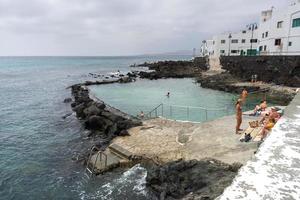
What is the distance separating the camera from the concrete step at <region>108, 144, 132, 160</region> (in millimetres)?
15997

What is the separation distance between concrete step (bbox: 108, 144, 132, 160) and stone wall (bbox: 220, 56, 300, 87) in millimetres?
33573

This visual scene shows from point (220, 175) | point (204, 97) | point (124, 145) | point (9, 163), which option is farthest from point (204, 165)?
point (204, 97)

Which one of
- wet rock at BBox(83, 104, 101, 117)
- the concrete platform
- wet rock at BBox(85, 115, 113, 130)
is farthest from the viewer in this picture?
wet rock at BBox(83, 104, 101, 117)

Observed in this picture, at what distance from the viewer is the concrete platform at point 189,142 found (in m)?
13.0

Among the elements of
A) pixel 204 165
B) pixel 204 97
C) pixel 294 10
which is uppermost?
pixel 294 10

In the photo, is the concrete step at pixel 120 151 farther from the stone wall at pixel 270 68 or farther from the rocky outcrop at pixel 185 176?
the stone wall at pixel 270 68

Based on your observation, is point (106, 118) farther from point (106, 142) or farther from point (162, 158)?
point (162, 158)

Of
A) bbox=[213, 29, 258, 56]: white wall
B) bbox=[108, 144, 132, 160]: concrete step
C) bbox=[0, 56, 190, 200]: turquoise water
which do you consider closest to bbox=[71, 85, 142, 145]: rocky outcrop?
bbox=[0, 56, 190, 200]: turquoise water

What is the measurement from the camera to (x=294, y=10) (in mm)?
43219

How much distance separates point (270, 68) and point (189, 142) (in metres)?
35.3

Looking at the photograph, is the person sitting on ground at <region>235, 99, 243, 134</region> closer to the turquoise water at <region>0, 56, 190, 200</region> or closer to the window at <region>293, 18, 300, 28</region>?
the turquoise water at <region>0, 56, 190, 200</region>

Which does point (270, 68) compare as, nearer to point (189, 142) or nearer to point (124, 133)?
point (124, 133)

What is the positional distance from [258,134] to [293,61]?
33.0m

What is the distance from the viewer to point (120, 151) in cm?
1661
